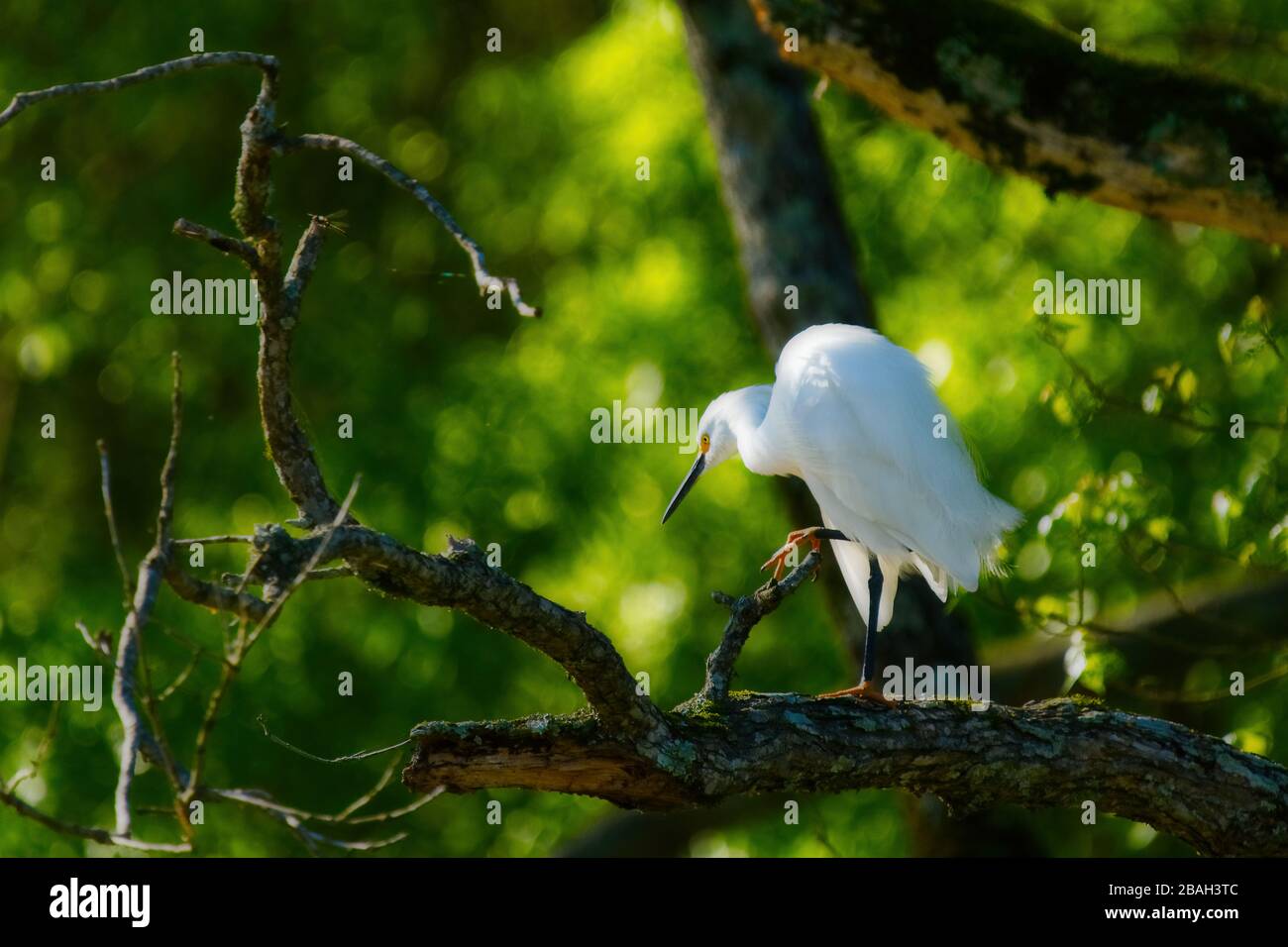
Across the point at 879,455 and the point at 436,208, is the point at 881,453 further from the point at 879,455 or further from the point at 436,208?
the point at 436,208

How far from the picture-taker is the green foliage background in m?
7.56

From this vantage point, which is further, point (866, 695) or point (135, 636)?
point (866, 695)

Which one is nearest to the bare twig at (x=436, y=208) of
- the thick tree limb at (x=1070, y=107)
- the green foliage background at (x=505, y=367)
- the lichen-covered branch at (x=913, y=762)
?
the lichen-covered branch at (x=913, y=762)

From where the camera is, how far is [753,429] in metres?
4.74

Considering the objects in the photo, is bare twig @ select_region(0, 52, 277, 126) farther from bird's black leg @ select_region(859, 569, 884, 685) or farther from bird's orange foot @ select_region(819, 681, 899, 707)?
bird's black leg @ select_region(859, 569, 884, 685)

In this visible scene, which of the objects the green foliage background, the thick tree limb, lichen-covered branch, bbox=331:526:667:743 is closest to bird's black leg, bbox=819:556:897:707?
lichen-covered branch, bbox=331:526:667:743

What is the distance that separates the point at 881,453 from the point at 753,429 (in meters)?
0.42

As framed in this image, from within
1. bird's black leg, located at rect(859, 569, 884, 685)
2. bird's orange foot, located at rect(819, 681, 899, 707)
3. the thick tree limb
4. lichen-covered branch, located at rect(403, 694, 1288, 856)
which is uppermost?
the thick tree limb

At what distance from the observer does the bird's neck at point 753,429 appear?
464 cm

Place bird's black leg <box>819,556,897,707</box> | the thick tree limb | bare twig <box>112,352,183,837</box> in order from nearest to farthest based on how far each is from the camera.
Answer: bare twig <box>112,352,183,837</box>, bird's black leg <box>819,556,897,707</box>, the thick tree limb

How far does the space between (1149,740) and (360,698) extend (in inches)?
260

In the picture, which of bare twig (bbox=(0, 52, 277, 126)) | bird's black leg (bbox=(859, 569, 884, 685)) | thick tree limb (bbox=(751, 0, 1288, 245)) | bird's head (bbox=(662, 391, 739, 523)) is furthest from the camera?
bird's head (bbox=(662, 391, 739, 523))

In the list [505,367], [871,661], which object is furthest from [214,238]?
[505,367]

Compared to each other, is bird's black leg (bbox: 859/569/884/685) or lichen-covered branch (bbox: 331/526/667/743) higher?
bird's black leg (bbox: 859/569/884/685)
